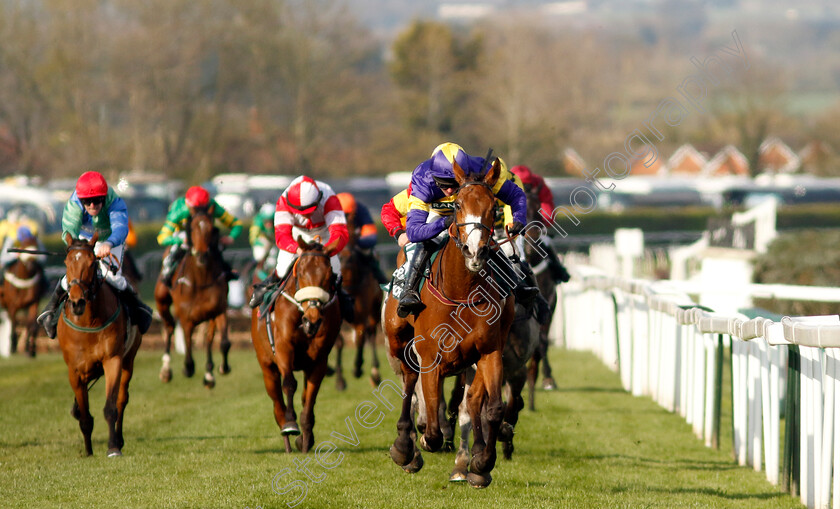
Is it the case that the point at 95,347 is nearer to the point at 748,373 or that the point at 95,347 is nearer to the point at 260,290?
the point at 260,290

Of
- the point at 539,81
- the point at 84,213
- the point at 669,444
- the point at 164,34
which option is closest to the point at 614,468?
the point at 669,444

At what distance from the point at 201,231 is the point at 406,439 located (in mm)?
5385

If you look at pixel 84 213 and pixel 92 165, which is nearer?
pixel 84 213

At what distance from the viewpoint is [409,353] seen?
6699 mm

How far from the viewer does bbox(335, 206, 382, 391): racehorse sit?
38.0 feet

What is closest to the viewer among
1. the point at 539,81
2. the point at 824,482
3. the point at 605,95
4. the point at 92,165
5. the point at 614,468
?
the point at 824,482

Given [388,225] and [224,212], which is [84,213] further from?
[224,212]

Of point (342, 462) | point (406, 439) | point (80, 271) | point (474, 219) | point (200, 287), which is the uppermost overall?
point (474, 219)

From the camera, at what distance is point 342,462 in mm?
7395

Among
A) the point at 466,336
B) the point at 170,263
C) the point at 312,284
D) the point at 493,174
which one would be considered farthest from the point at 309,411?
the point at 170,263

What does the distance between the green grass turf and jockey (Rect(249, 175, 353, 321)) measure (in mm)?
1198

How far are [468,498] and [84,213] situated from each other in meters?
3.73

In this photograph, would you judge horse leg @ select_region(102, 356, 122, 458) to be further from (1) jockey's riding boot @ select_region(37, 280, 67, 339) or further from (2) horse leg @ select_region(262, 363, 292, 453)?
(2) horse leg @ select_region(262, 363, 292, 453)

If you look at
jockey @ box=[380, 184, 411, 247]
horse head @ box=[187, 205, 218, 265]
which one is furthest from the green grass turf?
jockey @ box=[380, 184, 411, 247]
